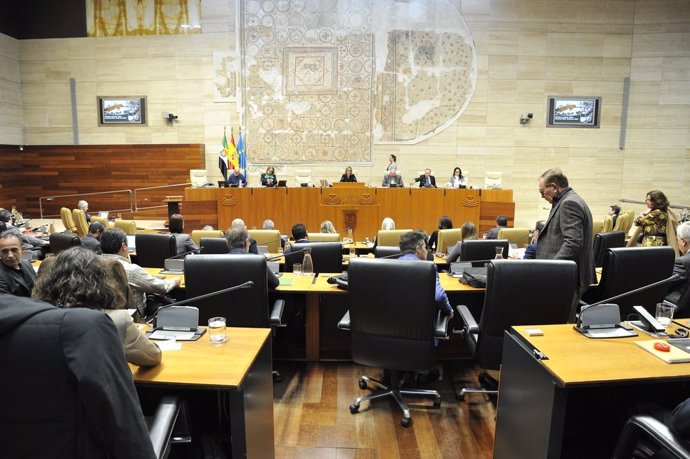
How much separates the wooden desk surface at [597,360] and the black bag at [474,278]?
1.08 m

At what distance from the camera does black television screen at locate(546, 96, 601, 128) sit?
11.2 m

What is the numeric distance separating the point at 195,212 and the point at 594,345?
25.8ft

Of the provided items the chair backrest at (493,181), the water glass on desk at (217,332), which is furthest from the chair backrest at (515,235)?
the chair backrest at (493,181)

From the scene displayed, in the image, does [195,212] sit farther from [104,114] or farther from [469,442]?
[469,442]

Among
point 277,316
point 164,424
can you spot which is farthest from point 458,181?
point 164,424

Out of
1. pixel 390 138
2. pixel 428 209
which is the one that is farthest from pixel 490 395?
pixel 390 138

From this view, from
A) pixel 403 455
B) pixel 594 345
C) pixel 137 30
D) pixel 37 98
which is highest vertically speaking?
pixel 137 30

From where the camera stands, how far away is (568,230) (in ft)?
10.4

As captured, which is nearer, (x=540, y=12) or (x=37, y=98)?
(x=540, y=12)

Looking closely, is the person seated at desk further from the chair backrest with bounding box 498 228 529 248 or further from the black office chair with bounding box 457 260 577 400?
the black office chair with bounding box 457 260 577 400

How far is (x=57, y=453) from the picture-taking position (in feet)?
3.72

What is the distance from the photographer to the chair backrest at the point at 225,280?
9.30 feet

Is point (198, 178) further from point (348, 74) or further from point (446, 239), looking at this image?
point (446, 239)

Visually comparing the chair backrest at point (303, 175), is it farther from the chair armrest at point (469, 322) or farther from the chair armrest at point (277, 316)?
the chair armrest at point (469, 322)
